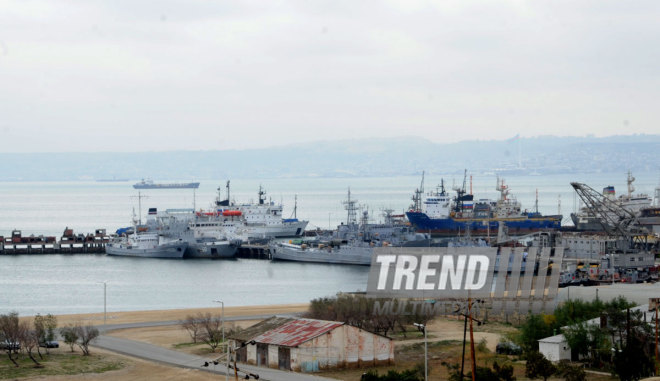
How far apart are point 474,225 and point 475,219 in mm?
Result: 902

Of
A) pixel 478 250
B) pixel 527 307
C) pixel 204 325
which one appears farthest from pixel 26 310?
pixel 478 250

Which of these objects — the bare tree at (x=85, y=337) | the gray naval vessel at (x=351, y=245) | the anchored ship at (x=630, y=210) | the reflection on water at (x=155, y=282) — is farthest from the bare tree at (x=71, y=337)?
the anchored ship at (x=630, y=210)

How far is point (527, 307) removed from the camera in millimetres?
30312

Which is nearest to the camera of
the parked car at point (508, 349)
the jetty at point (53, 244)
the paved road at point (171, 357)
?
the paved road at point (171, 357)

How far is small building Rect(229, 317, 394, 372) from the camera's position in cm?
2088

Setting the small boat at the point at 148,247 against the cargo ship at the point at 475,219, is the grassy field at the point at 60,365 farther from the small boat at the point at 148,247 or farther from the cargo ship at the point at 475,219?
the cargo ship at the point at 475,219

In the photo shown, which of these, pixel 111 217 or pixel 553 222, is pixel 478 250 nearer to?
pixel 553 222

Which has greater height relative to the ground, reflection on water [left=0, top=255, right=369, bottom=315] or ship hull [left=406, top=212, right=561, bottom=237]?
ship hull [left=406, top=212, right=561, bottom=237]

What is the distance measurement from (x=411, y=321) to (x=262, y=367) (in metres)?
7.27

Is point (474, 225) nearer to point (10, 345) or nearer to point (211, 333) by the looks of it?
point (211, 333)

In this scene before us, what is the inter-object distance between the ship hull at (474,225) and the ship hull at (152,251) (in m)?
20.1

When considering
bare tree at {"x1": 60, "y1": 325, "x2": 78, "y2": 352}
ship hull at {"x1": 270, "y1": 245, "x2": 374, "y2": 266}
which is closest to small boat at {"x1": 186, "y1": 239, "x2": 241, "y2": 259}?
ship hull at {"x1": 270, "y1": 245, "x2": 374, "y2": 266}

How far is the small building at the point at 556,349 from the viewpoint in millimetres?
21078

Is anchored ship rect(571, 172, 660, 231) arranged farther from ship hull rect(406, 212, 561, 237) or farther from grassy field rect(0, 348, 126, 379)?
grassy field rect(0, 348, 126, 379)
